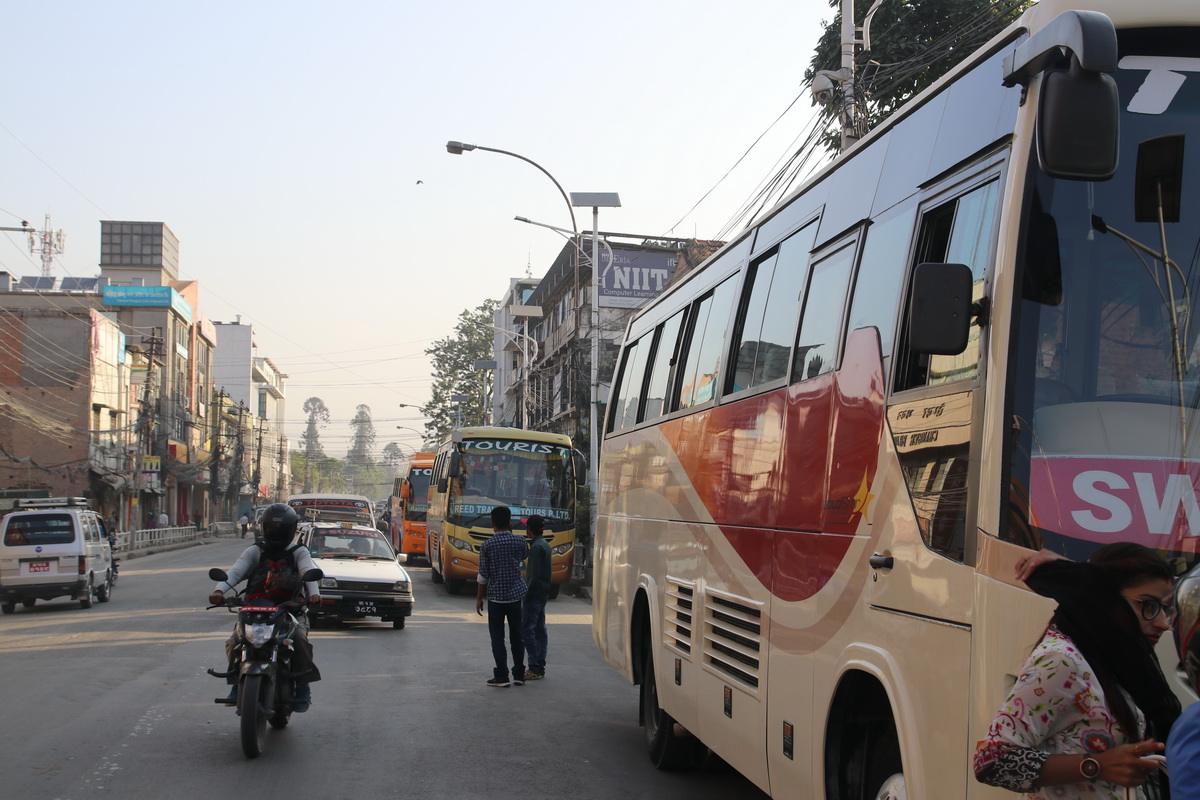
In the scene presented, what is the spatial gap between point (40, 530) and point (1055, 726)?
21.1 m

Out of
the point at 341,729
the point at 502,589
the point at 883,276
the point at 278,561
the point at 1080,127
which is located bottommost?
the point at 341,729

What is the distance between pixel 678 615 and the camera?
795cm

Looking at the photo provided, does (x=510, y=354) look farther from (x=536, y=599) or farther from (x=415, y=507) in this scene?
(x=536, y=599)

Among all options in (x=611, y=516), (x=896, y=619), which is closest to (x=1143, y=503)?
(x=896, y=619)

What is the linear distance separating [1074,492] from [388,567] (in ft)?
52.2

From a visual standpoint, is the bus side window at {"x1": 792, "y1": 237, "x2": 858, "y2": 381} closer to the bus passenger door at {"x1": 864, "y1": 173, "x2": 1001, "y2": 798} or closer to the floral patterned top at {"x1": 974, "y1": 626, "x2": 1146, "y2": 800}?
the bus passenger door at {"x1": 864, "y1": 173, "x2": 1001, "y2": 798}

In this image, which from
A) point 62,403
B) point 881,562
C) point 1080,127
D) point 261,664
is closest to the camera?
point 1080,127

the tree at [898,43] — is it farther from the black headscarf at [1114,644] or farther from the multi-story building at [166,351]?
the multi-story building at [166,351]

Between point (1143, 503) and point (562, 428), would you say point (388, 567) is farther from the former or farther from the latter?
point (562, 428)

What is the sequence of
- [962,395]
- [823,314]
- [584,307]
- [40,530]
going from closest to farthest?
[962,395], [823,314], [40,530], [584,307]

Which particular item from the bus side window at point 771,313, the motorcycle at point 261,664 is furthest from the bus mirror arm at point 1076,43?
the motorcycle at point 261,664

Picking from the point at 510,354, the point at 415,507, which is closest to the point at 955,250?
the point at 415,507

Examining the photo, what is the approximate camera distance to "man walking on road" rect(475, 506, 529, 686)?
39.2 ft

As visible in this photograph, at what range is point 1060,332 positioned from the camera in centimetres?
352
